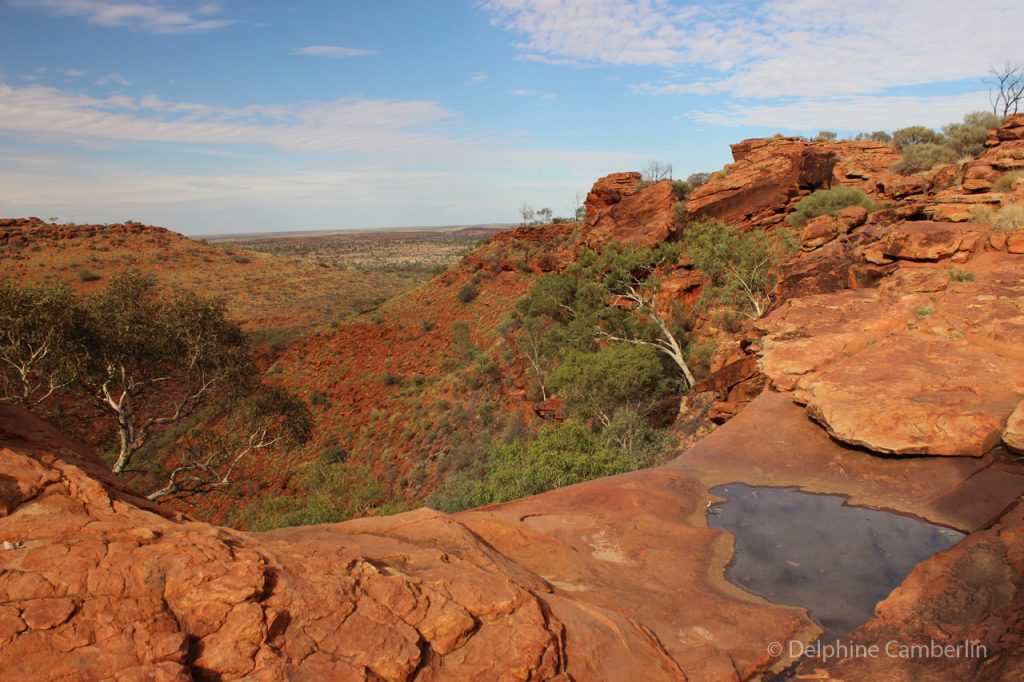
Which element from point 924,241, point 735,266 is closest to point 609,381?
point 735,266

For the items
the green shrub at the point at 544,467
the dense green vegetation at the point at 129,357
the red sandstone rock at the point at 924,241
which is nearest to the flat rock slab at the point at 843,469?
the green shrub at the point at 544,467

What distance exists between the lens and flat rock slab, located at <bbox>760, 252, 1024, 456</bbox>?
8.65 meters

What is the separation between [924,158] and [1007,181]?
12726mm

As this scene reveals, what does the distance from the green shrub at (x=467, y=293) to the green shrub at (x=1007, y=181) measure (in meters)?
26.0

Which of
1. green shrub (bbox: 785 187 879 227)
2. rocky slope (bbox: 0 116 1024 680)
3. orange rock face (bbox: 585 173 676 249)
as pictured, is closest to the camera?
rocky slope (bbox: 0 116 1024 680)

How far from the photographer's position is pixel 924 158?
2709cm

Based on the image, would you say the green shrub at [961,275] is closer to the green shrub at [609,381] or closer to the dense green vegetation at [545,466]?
the dense green vegetation at [545,466]

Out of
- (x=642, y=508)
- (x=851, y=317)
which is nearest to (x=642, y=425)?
(x=851, y=317)

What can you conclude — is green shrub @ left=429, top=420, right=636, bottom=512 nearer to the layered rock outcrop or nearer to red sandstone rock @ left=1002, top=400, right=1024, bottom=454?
red sandstone rock @ left=1002, top=400, right=1024, bottom=454

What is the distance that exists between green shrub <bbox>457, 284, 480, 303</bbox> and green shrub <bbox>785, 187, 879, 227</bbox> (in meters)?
18.4

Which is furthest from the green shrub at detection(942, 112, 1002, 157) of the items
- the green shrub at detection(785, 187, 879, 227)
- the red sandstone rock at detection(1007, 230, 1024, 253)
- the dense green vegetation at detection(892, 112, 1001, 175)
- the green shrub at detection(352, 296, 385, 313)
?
the green shrub at detection(352, 296, 385, 313)

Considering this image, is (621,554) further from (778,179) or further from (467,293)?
(467,293)

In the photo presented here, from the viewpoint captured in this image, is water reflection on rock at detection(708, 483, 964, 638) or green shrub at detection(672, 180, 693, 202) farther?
green shrub at detection(672, 180, 693, 202)

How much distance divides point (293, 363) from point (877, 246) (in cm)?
2720
